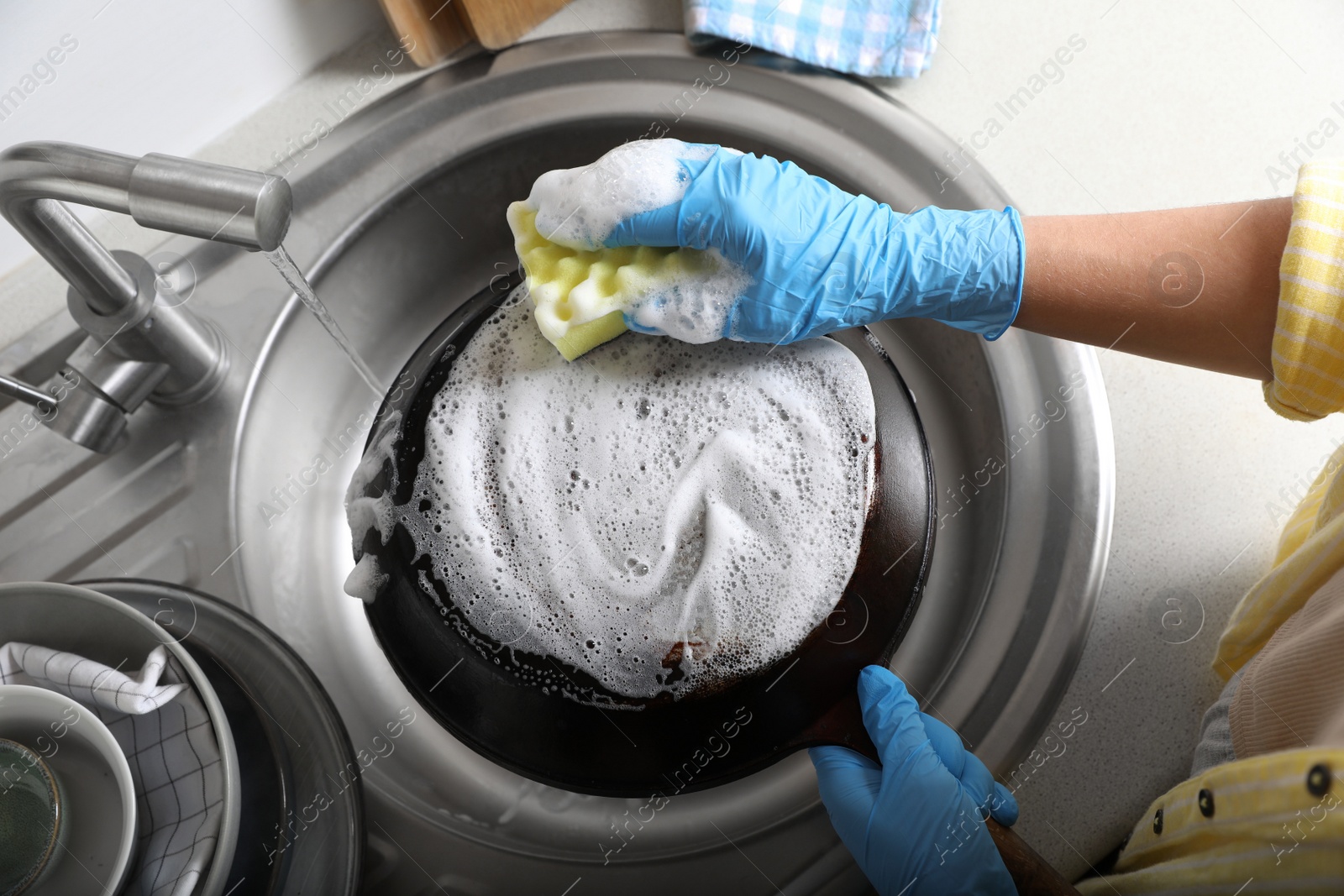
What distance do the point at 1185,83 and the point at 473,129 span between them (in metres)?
0.76

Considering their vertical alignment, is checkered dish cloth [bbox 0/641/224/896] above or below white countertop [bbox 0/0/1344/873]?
above

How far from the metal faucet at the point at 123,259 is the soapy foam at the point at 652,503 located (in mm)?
235

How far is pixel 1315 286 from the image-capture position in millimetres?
519

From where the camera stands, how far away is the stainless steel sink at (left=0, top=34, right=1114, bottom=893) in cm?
67

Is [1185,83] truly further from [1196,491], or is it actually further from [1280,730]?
[1280,730]

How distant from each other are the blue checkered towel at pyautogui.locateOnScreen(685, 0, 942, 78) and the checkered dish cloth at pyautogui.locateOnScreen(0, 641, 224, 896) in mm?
Result: 742

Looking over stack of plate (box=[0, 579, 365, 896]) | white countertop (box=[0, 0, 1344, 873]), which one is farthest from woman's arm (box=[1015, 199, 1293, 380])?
stack of plate (box=[0, 579, 365, 896])

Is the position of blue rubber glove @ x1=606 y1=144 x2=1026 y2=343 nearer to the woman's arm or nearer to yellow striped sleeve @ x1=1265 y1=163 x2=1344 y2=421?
the woman's arm

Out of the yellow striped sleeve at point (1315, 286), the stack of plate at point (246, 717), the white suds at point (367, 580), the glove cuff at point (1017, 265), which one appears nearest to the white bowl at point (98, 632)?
the stack of plate at point (246, 717)

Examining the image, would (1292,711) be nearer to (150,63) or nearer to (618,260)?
(618,260)

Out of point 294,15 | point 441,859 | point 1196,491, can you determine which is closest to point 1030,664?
point 1196,491

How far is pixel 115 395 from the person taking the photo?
2.17 feet

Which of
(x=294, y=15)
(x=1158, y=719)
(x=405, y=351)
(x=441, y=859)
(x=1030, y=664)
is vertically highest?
(x=294, y=15)

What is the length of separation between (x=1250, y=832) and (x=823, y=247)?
52 cm
